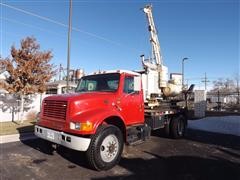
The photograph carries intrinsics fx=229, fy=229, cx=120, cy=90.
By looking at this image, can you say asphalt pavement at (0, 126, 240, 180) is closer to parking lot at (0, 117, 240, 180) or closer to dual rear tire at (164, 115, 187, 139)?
parking lot at (0, 117, 240, 180)

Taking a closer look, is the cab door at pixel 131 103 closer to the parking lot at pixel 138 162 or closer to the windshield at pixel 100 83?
the windshield at pixel 100 83

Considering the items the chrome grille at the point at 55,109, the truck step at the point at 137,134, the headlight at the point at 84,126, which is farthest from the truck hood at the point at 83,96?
the truck step at the point at 137,134

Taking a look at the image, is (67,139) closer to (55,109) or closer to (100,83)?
(55,109)

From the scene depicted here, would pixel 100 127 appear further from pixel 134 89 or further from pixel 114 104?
pixel 134 89

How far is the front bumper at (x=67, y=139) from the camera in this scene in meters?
5.01

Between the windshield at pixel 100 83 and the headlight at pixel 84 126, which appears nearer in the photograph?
the headlight at pixel 84 126

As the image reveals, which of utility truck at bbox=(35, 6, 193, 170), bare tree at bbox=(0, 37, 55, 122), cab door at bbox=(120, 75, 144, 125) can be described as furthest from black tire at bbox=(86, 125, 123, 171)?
bare tree at bbox=(0, 37, 55, 122)

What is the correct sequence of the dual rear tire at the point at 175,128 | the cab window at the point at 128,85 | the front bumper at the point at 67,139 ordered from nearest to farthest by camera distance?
the front bumper at the point at 67,139 → the cab window at the point at 128,85 → the dual rear tire at the point at 175,128

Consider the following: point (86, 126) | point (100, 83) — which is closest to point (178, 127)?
point (100, 83)

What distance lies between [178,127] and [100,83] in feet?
15.0

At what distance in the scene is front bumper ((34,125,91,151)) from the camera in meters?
5.01

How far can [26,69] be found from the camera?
12617mm

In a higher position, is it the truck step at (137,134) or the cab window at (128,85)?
the cab window at (128,85)

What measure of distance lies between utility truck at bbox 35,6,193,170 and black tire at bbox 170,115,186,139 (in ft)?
4.09
